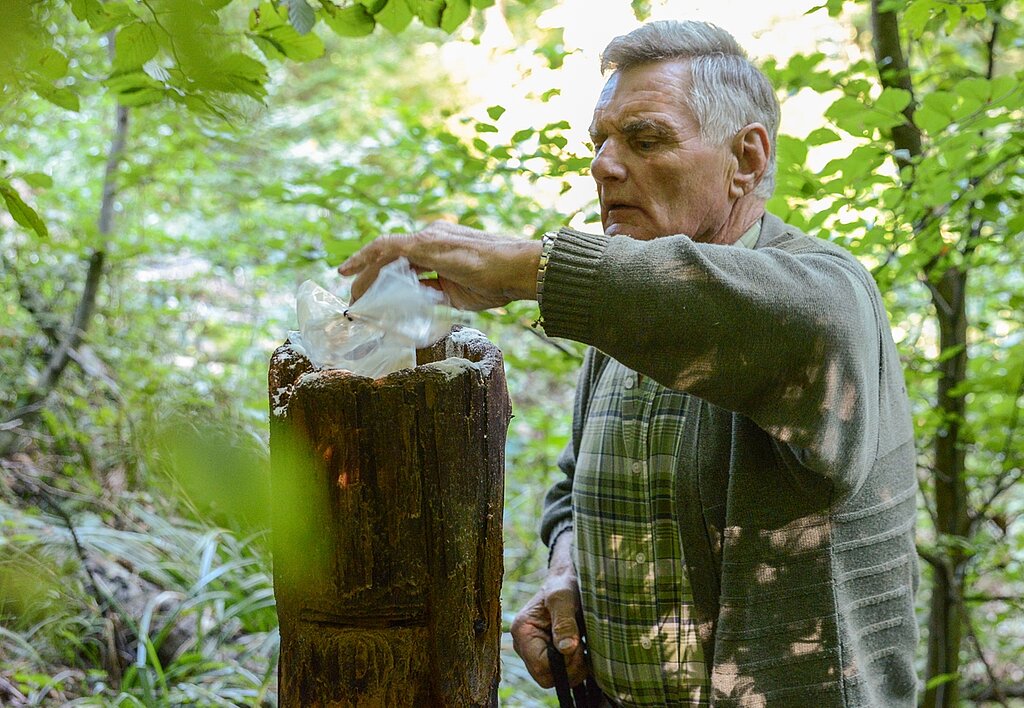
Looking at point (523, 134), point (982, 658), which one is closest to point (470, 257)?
point (523, 134)

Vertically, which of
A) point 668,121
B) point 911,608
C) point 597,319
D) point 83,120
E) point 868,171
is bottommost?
point 911,608

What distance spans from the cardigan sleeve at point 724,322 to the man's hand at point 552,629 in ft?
2.66

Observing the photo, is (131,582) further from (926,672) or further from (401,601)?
(926,672)

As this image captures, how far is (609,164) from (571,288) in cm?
61

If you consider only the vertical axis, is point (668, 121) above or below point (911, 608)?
above

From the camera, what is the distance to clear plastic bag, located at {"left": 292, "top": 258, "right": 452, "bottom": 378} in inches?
53.3

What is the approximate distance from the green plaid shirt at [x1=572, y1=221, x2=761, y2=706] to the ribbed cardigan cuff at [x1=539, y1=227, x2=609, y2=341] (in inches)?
21.0

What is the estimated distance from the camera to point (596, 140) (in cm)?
188

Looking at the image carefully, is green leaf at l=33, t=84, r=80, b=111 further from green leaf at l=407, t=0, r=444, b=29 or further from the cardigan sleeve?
the cardigan sleeve

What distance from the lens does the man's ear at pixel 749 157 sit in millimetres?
1762

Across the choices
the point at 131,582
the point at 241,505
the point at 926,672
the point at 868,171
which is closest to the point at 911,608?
the point at 868,171

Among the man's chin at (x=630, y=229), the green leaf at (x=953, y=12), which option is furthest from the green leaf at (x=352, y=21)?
the green leaf at (x=953, y=12)

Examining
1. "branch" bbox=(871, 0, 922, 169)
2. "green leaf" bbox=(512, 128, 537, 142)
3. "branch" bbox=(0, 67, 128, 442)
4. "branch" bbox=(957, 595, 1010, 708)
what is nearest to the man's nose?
"green leaf" bbox=(512, 128, 537, 142)

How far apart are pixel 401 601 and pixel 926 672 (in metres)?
3.10
